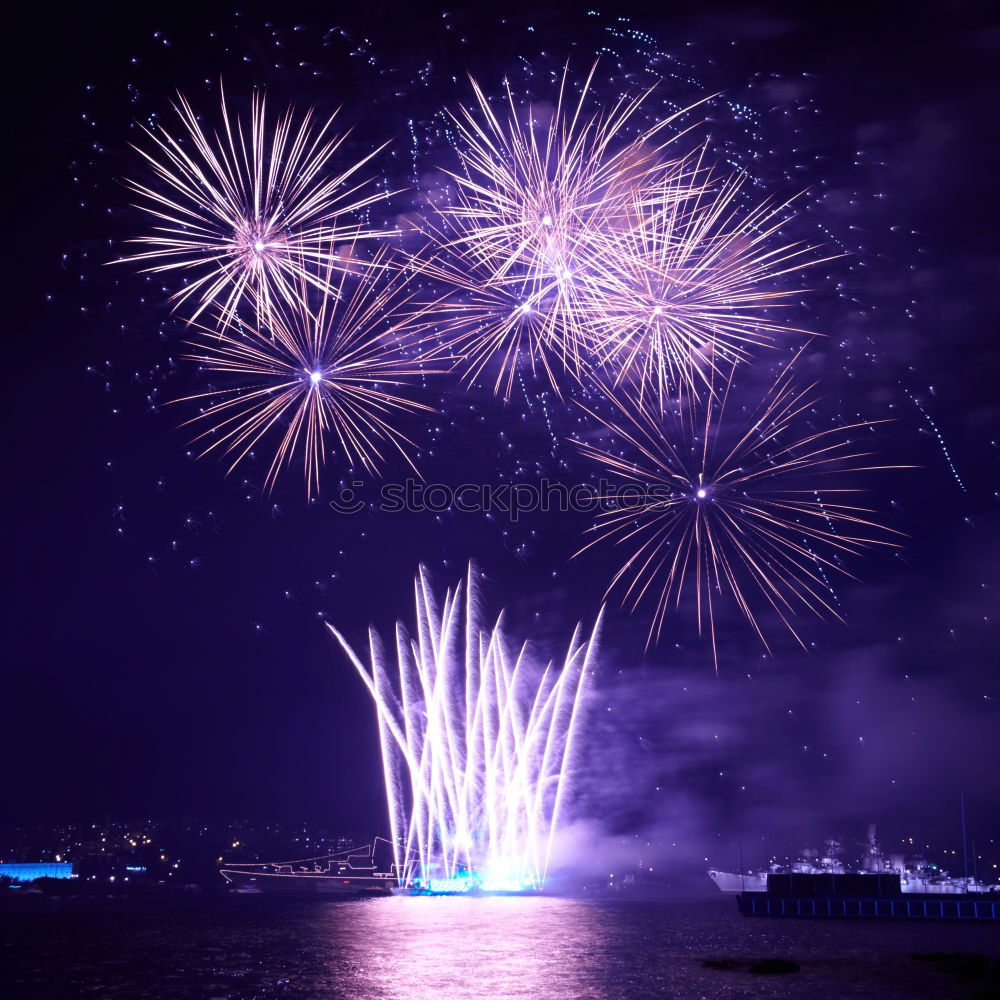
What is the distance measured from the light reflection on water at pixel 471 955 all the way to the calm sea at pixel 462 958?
0.12 m

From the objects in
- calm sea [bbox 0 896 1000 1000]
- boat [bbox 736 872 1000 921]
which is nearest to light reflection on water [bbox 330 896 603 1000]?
calm sea [bbox 0 896 1000 1000]

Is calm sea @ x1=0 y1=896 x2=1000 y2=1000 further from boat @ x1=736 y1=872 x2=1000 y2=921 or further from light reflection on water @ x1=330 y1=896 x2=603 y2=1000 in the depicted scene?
boat @ x1=736 y1=872 x2=1000 y2=921

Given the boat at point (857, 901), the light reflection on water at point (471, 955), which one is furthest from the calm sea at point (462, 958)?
the boat at point (857, 901)

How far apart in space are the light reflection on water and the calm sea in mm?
124

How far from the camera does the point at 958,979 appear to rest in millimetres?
50281

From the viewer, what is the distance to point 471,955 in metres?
60.1

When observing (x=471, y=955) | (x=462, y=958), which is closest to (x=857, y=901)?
(x=471, y=955)

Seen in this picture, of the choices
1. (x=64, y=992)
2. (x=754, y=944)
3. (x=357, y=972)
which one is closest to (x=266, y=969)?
(x=357, y=972)

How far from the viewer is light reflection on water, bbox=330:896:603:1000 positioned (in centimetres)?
4531

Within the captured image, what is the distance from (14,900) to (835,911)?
13875 centimetres

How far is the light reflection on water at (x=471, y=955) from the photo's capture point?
45.3 meters

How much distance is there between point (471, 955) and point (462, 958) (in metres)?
1.90

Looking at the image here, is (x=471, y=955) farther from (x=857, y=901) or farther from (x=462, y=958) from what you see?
(x=857, y=901)

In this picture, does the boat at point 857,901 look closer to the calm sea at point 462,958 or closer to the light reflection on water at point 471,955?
the calm sea at point 462,958
